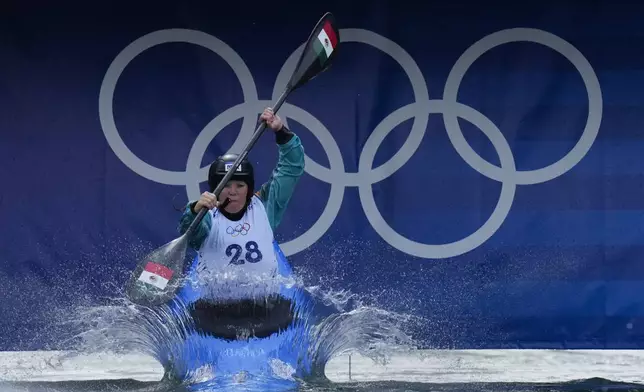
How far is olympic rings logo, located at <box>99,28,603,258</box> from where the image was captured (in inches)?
284

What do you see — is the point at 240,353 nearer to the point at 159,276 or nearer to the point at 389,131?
the point at 159,276

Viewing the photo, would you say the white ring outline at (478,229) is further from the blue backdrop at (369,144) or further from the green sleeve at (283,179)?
the green sleeve at (283,179)

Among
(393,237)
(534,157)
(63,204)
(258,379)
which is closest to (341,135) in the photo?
(393,237)

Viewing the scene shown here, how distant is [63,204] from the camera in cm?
723

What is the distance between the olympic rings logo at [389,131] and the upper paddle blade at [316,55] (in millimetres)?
1694

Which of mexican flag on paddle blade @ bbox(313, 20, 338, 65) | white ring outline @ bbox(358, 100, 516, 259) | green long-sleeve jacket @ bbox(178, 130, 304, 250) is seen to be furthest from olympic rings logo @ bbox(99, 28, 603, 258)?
green long-sleeve jacket @ bbox(178, 130, 304, 250)

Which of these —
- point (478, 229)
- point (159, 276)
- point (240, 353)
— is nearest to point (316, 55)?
point (159, 276)

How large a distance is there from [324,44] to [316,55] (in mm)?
68

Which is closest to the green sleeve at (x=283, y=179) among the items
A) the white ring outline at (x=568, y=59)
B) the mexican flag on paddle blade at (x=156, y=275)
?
the mexican flag on paddle blade at (x=156, y=275)

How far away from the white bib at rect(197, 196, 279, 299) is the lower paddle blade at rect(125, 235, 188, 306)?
0.10 metres

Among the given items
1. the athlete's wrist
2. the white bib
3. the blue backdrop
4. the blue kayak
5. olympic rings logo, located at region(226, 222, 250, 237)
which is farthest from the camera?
the blue backdrop

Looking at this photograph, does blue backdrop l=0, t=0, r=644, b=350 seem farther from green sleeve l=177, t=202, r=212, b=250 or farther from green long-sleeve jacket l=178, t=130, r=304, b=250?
green sleeve l=177, t=202, r=212, b=250

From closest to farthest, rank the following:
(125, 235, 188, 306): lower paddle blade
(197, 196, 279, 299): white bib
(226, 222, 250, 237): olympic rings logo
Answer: (125, 235, 188, 306): lower paddle blade < (197, 196, 279, 299): white bib < (226, 222, 250, 237): olympic rings logo

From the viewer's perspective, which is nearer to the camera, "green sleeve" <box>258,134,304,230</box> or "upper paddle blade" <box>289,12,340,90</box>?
"green sleeve" <box>258,134,304,230</box>
